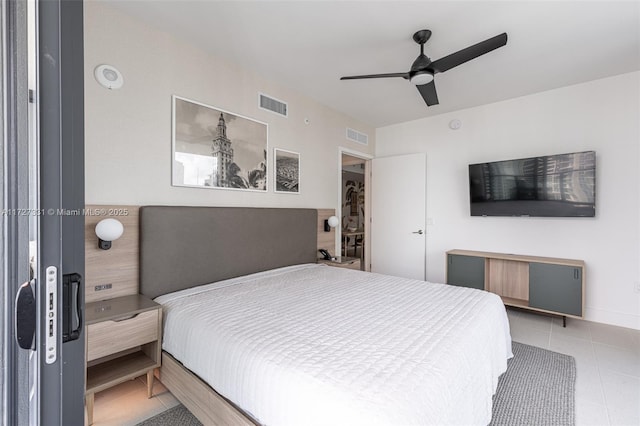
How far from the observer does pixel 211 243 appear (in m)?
2.54

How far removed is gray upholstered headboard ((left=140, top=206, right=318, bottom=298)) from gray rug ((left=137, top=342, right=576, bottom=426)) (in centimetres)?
89

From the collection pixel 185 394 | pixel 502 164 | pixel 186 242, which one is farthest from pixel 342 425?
pixel 502 164

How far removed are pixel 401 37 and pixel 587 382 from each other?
305cm

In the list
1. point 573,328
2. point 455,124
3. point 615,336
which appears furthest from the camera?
point 455,124

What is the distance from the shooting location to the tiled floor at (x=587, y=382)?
1758 millimetres

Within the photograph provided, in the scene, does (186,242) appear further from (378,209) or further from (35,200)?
(378,209)

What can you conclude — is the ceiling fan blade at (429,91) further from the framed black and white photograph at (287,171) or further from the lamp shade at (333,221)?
the lamp shade at (333,221)

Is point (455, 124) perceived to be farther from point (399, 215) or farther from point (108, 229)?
point (108, 229)

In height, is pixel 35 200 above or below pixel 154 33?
below

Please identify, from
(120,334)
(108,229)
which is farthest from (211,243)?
(120,334)

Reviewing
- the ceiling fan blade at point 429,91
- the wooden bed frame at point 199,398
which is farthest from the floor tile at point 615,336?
the wooden bed frame at point 199,398

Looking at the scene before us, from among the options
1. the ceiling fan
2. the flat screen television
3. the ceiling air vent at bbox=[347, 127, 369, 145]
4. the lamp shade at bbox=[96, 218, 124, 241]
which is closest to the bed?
the lamp shade at bbox=[96, 218, 124, 241]

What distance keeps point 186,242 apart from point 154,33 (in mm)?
1729

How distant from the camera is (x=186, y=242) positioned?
Answer: 7.75 ft
